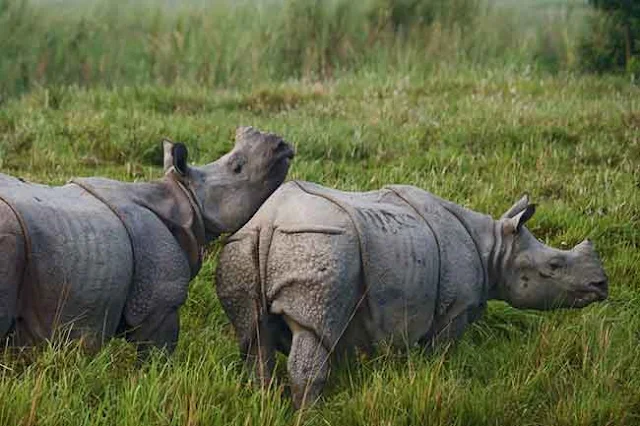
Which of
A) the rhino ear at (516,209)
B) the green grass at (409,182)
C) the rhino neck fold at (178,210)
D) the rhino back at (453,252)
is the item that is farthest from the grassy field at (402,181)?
the rhino ear at (516,209)

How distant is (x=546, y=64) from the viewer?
573 inches

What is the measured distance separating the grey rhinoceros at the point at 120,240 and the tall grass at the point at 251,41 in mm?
7363

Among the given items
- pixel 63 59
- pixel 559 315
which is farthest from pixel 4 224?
A: pixel 63 59

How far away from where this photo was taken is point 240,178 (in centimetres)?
571

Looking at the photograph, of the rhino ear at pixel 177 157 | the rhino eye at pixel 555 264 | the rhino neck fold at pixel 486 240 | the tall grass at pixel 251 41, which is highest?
the rhino ear at pixel 177 157

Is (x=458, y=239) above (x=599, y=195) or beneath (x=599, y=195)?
above

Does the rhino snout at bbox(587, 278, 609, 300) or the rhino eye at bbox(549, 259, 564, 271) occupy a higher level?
the rhino eye at bbox(549, 259, 564, 271)

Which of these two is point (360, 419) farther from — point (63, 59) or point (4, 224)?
point (63, 59)

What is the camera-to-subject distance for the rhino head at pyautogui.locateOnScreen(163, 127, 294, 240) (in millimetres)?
5617

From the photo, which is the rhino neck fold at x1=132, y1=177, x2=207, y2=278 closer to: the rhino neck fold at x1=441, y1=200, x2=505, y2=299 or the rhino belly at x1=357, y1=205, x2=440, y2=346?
the rhino belly at x1=357, y1=205, x2=440, y2=346

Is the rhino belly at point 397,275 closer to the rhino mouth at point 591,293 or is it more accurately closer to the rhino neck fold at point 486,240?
the rhino neck fold at point 486,240

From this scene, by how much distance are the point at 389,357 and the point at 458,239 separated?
27.9 inches

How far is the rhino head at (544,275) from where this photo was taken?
5.89 metres

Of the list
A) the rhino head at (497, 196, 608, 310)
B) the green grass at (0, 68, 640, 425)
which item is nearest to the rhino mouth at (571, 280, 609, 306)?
the rhino head at (497, 196, 608, 310)
